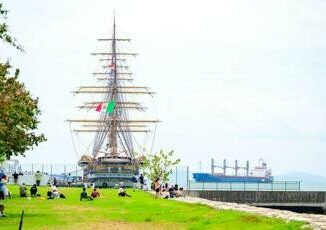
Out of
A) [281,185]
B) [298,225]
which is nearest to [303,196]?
[281,185]

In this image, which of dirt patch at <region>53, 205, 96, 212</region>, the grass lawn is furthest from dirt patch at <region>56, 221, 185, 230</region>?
dirt patch at <region>53, 205, 96, 212</region>

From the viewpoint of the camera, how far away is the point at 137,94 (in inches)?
5674

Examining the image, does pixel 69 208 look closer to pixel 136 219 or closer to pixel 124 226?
pixel 136 219

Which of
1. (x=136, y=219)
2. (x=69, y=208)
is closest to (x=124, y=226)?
(x=136, y=219)

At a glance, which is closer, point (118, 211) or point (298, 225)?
point (298, 225)

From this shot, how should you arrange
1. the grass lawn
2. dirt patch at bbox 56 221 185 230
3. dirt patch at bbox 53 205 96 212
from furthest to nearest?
dirt patch at bbox 53 205 96 212 → dirt patch at bbox 56 221 185 230 → the grass lawn

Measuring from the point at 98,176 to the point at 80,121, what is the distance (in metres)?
14.9

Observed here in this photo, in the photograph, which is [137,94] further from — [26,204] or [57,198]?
[26,204]

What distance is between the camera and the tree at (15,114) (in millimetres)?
30284

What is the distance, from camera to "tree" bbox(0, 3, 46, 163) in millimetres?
30284

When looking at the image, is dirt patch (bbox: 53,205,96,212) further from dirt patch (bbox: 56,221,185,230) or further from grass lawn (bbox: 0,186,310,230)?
dirt patch (bbox: 56,221,185,230)

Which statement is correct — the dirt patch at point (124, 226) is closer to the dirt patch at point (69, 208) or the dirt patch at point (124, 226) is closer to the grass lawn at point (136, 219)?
the grass lawn at point (136, 219)

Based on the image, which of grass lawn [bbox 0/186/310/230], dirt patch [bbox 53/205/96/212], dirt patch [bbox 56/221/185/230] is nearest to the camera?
grass lawn [bbox 0/186/310/230]

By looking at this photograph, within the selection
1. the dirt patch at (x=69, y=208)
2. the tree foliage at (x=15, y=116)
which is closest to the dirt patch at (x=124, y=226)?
the tree foliage at (x=15, y=116)
